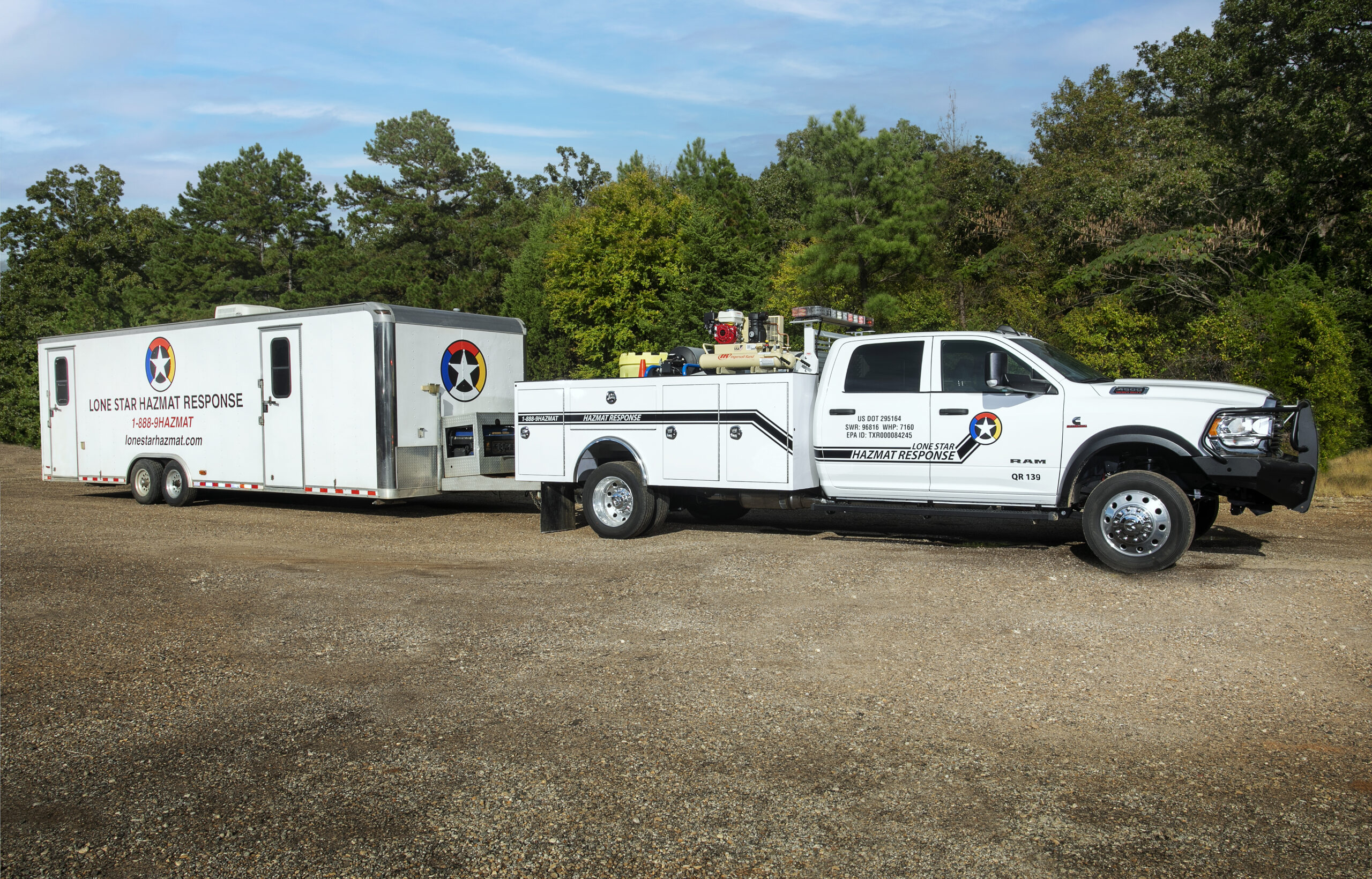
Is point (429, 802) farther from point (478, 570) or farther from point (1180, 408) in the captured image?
point (1180, 408)

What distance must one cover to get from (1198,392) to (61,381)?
57.9 feet

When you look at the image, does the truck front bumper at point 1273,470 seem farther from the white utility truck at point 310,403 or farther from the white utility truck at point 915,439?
the white utility truck at point 310,403

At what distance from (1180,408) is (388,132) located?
6273 cm

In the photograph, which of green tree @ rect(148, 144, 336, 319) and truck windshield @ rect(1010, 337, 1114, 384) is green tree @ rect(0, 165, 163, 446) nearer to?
green tree @ rect(148, 144, 336, 319)

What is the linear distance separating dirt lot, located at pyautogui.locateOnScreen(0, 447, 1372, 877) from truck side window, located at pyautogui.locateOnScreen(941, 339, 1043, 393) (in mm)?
1607

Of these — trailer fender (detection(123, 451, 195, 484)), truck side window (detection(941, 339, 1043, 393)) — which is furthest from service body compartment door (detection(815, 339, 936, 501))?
trailer fender (detection(123, 451, 195, 484))

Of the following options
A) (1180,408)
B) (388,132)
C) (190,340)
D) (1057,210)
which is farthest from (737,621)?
(388,132)

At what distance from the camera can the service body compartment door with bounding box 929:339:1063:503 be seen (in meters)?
8.81

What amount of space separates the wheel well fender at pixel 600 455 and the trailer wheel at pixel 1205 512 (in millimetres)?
5702

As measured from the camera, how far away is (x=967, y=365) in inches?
365

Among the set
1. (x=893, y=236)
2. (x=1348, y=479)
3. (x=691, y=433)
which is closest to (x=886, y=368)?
(x=691, y=433)

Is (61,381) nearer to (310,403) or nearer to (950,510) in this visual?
(310,403)

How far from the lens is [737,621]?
7.07 m

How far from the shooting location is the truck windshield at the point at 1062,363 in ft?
29.2
